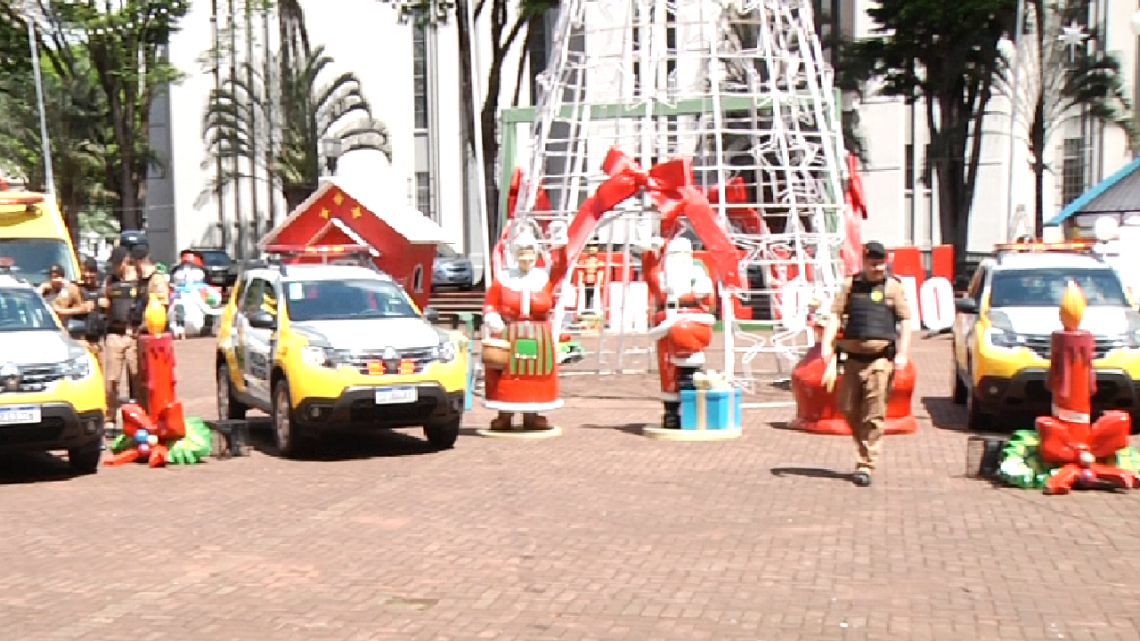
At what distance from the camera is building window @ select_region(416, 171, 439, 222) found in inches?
1867

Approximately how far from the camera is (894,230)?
46.0 meters

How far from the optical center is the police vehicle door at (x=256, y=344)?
1386 cm

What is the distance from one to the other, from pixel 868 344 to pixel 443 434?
14.1 ft

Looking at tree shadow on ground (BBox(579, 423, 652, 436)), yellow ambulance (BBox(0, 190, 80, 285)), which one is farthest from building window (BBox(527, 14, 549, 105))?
tree shadow on ground (BBox(579, 423, 652, 436))

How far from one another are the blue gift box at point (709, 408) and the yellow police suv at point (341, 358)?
7.23 feet

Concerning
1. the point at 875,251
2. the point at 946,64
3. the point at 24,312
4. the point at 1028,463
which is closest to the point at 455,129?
the point at 946,64

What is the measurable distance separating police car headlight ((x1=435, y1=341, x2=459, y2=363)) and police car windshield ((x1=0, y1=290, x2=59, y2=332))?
3.31 metres

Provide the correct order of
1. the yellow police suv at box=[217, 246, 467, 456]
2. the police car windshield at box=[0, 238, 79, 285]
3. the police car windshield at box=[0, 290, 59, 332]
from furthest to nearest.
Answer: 1. the police car windshield at box=[0, 238, 79, 285]
2. the yellow police suv at box=[217, 246, 467, 456]
3. the police car windshield at box=[0, 290, 59, 332]

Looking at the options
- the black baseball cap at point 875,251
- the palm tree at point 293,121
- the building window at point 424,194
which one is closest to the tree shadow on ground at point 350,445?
the black baseball cap at point 875,251

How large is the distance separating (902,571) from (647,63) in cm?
1177

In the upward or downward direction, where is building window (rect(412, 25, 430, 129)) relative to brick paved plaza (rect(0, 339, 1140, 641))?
upward

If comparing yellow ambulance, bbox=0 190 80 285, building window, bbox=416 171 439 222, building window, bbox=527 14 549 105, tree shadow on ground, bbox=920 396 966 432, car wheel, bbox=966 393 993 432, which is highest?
building window, bbox=527 14 549 105

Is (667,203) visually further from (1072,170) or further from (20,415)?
(1072,170)

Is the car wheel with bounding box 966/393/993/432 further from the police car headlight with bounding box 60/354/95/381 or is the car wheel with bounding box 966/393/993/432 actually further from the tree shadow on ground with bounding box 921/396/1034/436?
the police car headlight with bounding box 60/354/95/381
